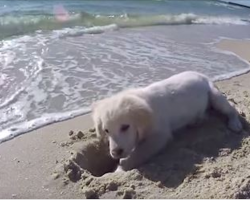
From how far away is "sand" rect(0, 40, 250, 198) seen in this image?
3861 millimetres

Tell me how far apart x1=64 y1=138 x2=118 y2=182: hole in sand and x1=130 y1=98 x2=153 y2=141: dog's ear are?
17.1 inches

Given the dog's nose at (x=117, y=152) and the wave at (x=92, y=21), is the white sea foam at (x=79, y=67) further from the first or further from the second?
the dog's nose at (x=117, y=152)

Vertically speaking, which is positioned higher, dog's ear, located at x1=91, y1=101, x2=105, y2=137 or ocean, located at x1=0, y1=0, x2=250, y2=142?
dog's ear, located at x1=91, y1=101, x2=105, y2=137

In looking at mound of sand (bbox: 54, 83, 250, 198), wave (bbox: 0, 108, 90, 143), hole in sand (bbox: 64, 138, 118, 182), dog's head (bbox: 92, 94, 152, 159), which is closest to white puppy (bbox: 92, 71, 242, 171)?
dog's head (bbox: 92, 94, 152, 159)

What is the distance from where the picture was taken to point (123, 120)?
4156 millimetres

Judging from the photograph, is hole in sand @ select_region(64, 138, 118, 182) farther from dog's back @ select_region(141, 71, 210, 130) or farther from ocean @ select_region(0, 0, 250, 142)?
ocean @ select_region(0, 0, 250, 142)

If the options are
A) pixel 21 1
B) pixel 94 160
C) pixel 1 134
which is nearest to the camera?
pixel 94 160

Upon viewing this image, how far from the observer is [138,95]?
176 inches

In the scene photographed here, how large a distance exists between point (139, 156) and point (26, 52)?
16.1 feet

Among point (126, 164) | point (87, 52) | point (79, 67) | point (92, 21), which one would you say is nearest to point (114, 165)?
point (126, 164)

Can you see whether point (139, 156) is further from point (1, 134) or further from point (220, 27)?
point (220, 27)

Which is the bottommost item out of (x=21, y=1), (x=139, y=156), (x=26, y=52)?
(x=21, y=1)

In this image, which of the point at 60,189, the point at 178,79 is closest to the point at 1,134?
the point at 60,189

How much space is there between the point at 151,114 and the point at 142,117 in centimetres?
10
